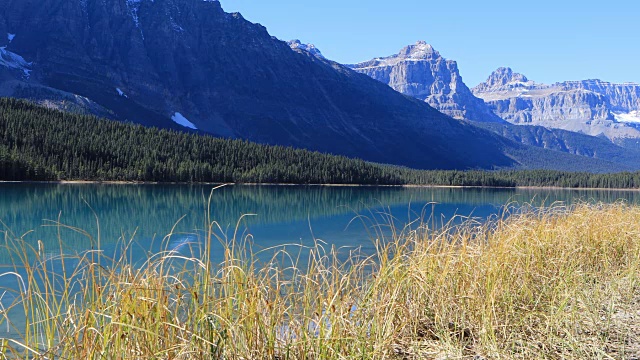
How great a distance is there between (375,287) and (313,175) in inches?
4903

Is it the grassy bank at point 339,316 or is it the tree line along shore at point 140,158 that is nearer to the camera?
the grassy bank at point 339,316

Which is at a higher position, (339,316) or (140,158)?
(140,158)

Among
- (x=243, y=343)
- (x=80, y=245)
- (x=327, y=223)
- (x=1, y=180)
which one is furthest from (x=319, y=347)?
(x=1, y=180)

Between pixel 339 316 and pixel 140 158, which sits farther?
pixel 140 158

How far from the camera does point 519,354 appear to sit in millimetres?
4320

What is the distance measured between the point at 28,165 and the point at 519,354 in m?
98.0

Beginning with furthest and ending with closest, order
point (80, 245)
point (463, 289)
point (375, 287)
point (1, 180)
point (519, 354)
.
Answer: point (1, 180) < point (80, 245) < point (463, 289) < point (375, 287) < point (519, 354)

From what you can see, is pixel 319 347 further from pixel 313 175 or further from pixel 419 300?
pixel 313 175

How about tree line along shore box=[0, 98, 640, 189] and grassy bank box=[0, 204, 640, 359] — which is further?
tree line along shore box=[0, 98, 640, 189]

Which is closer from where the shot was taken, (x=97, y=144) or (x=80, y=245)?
(x=80, y=245)

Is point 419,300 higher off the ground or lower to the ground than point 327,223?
higher

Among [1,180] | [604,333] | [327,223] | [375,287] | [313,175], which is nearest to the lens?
[604,333]

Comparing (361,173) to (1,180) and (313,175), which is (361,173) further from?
(1,180)

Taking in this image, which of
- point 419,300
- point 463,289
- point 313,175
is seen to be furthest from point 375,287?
point 313,175
